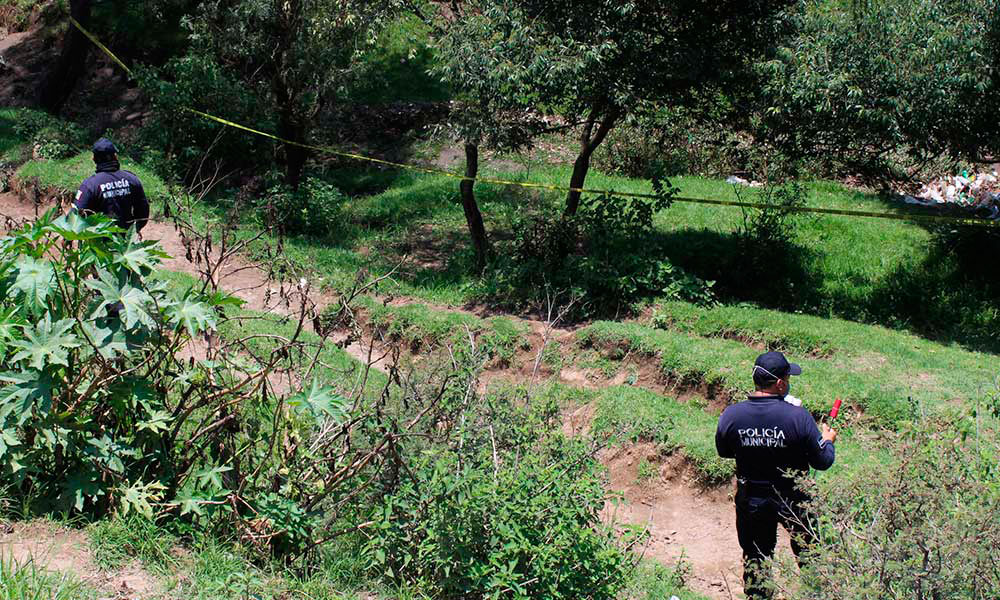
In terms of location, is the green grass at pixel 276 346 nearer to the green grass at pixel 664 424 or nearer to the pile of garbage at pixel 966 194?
the green grass at pixel 664 424

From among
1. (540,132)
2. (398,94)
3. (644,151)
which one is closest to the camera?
(540,132)

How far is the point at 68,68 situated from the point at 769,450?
1718cm

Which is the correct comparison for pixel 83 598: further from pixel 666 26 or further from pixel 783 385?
pixel 666 26

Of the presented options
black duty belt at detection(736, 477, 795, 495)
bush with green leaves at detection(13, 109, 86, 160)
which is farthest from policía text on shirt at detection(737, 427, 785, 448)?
bush with green leaves at detection(13, 109, 86, 160)

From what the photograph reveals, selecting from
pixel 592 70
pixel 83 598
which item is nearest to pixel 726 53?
pixel 592 70

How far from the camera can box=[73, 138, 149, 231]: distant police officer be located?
7.12 metres

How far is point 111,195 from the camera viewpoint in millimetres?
7172

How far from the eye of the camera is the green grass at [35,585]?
11.4ft

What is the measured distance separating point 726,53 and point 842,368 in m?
4.34

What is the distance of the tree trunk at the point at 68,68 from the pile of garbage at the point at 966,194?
15.6m

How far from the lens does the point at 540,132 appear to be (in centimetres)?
1133

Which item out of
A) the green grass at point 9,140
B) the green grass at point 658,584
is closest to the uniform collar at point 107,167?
the green grass at point 658,584

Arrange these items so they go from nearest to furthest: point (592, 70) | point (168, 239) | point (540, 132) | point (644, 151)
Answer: point (592, 70) < point (540, 132) < point (168, 239) < point (644, 151)

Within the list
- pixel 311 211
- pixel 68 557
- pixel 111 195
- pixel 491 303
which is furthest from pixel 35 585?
pixel 311 211
